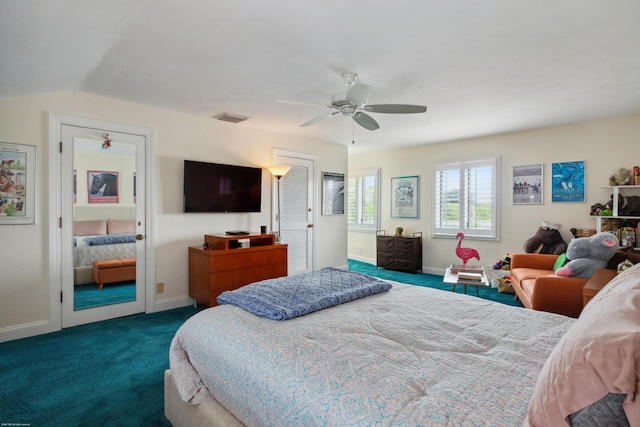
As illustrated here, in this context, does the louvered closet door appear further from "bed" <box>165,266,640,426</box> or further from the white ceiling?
"bed" <box>165,266,640,426</box>

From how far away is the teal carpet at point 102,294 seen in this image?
3.38 m

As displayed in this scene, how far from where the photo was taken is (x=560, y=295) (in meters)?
2.90

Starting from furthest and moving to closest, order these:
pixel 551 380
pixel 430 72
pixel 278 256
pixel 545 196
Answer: pixel 545 196, pixel 278 256, pixel 430 72, pixel 551 380

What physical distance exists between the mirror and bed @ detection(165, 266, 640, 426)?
2.20 meters

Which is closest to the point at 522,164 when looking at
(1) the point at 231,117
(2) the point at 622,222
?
(2) the point at 622,222

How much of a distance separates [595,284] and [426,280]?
124 inches

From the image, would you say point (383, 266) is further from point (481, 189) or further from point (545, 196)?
point (545, 196)

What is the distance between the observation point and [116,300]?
361 cm

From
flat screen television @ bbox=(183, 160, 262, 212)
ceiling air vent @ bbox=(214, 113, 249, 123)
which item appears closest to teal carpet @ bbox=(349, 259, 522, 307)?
flat screen television @ bbox=(183, 160, 262, 212)

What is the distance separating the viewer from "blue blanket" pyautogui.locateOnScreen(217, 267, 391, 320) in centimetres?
182

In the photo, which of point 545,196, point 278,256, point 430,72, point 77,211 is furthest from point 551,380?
point 545,196

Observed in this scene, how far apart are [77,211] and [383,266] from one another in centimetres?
488

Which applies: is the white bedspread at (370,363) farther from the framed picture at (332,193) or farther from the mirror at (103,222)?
the framed picture at (332,193)

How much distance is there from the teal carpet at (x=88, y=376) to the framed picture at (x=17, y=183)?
113 centimetres
